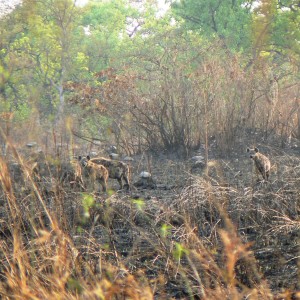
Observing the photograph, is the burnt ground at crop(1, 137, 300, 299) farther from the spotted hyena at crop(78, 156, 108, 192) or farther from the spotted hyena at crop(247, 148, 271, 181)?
the spotted hyena at crop(78, 156, 108, 192)

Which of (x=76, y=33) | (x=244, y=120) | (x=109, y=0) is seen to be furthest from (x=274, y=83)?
(x=109, y=0)

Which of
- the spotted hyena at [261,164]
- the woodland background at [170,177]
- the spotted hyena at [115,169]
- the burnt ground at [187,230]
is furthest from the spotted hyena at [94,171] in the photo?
the spotted hyena at [261,164]

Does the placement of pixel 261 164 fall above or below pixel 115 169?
above

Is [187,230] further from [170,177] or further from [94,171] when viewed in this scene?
[170,177]

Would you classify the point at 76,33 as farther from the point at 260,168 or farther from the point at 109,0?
the point at 260,168

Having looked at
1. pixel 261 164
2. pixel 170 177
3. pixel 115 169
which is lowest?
pixel 170 177

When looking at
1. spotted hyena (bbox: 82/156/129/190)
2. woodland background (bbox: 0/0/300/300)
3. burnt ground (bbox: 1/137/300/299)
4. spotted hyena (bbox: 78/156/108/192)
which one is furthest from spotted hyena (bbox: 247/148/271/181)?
spotted hyena (bbox: 78/156/108/192)

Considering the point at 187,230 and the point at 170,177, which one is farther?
the point at 170,177

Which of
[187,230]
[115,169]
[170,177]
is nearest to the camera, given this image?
[187,230]

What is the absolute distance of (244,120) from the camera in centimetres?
1326

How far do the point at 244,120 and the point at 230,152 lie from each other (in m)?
0.71

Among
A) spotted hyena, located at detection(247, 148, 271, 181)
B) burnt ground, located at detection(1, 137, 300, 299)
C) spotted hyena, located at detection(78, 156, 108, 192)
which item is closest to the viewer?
burnt ground, located at detection(1, 137, 300, 299)

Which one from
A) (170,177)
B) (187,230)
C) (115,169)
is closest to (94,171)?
(115,169)

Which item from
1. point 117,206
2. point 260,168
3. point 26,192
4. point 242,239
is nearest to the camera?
point 242,239
